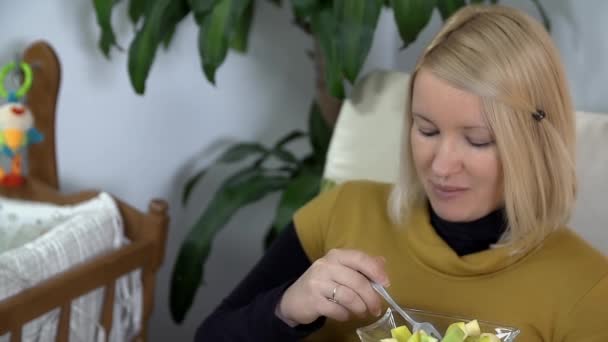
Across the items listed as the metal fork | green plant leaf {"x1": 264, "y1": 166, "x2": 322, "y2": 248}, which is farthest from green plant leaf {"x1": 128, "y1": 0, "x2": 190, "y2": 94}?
the metal fork

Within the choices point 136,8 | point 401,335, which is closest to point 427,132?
point 401,335

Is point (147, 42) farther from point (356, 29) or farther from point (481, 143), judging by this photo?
point (481, 143)

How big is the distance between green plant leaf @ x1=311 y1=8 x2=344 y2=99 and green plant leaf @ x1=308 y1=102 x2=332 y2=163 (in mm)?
275

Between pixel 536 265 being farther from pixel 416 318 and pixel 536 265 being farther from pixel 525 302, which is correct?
pixel 416 318

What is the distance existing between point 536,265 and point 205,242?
0.77 m

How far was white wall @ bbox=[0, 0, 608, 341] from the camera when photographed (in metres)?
1.69

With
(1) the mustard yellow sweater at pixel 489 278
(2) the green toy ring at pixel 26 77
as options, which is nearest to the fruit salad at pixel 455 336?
(1) the mustard yellow sweater at pixel 489 278

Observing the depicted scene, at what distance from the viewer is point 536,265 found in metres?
0.99

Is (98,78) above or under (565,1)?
under

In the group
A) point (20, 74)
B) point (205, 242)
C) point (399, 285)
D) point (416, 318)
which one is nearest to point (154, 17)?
point (20, 74)

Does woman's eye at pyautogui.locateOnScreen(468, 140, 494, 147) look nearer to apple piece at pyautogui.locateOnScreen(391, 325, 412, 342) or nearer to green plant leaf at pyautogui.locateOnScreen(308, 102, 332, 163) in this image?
apple piece at pyautogui.locateOnScreen(391, 325, 412, 342)

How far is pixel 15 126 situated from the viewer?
1.44 m

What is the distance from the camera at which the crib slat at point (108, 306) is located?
1.34 m

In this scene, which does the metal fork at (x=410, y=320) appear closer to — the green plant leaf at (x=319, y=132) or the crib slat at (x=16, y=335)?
the crib slat at (x=16, y=335)
